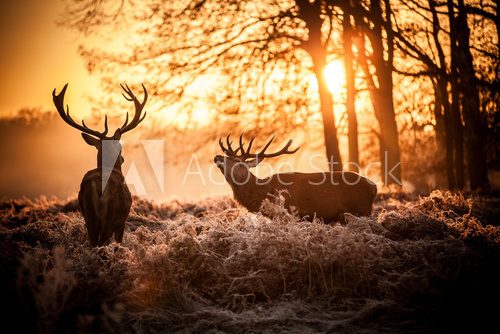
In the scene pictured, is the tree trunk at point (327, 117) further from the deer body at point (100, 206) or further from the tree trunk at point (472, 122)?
the deer body at point (100, 206)

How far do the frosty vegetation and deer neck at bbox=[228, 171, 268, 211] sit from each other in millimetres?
2677

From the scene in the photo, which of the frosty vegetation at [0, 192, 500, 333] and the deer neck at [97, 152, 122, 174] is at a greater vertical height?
the deer neck at [97, 152, 122, 174]

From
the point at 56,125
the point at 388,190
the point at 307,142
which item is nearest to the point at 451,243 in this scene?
the point at 388,190

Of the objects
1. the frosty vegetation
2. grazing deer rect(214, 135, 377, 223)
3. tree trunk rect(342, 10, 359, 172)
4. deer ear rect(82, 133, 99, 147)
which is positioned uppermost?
tree trunk rect(342, 10, 359, 172)

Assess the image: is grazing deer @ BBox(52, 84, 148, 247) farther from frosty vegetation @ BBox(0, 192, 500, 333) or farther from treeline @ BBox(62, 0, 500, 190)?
treeline @ BBox(62, 0, 500, 190)

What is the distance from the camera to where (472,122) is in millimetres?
12219

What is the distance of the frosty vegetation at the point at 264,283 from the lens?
3947mm

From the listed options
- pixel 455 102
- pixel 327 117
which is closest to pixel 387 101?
pixel 455 102

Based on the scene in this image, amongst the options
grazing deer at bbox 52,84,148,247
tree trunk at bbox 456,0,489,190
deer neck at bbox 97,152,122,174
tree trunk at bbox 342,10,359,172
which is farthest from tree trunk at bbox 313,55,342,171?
grazing deer at bbox 52,84,148,247

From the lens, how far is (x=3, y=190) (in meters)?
45.0

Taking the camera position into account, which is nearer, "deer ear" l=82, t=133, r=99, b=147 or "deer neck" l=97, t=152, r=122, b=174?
"deer neck" l=97, t=152, r=122, b=174

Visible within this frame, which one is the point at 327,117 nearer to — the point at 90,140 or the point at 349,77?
the point at 349,77

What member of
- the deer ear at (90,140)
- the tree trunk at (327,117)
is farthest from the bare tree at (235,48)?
the deer ear at (90,140)

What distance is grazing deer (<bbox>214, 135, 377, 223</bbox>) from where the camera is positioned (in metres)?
8.28
